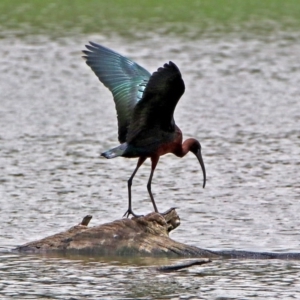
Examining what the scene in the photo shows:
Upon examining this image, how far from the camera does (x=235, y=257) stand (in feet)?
37.2

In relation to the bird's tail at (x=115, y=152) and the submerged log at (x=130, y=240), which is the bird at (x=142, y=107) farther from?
the submerged log at (x=130, y=240)

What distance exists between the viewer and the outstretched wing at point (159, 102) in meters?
10.7

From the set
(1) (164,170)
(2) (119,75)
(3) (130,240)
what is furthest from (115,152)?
(1) (164,170)

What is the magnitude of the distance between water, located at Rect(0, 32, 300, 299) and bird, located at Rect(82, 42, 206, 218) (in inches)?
43.0

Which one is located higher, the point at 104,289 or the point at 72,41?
the point at 72,41

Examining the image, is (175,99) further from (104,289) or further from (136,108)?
(104,289)

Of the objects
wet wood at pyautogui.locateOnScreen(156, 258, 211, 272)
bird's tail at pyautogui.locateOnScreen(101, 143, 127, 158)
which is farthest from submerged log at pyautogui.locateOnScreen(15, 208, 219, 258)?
bird's tail at pyautogui.locateOnScreen(101, 143, 127, 158)

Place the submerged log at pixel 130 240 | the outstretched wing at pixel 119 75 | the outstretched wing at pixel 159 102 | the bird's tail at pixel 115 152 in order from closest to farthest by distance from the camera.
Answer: the outstretched wing at pixel 159 102, the submerged log at pixel 130 240, the bird's tail at pixel 115 152, the outstretched wing at pixel 119 75

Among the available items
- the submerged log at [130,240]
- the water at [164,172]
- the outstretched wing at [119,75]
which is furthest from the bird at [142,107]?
the water at [164,172]

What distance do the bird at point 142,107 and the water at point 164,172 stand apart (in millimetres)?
1092

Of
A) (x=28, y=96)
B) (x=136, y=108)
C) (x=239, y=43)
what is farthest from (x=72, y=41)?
(x=136, y=108)

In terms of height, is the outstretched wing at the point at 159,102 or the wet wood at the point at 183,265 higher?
the outstretched wing at the point at 159,102

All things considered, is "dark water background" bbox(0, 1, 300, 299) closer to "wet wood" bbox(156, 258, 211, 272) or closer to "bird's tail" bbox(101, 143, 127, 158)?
"wet wood" bbox(156, 258, 211, 272)

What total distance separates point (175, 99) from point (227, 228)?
238 centimetres
